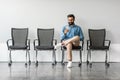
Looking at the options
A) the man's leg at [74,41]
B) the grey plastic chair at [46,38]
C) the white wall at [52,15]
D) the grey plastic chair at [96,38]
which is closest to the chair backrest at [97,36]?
the grey plastic chair at [96,38]

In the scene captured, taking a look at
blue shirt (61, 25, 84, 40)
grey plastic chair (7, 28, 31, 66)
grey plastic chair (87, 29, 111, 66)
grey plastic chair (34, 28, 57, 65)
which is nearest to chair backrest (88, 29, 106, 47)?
grey plastic chair (87, 29, 111, 66)

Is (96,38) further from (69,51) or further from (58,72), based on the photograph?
(58,72)

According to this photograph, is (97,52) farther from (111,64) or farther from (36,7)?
(36,7)

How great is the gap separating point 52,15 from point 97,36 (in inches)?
56.5

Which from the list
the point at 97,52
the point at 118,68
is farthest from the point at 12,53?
the point at 118,68

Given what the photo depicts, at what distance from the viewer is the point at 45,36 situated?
307 inches

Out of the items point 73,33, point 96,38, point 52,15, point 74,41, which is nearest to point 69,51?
point 74,41

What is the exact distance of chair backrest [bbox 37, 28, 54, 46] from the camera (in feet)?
25.5

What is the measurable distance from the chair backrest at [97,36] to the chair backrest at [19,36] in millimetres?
1828

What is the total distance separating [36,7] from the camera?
26.3 feet

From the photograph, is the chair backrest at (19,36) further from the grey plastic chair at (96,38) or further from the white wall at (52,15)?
the grey plastic chair at (96,38)

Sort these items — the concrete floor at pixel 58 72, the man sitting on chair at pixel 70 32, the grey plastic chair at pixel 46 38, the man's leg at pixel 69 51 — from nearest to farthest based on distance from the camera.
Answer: the concrete floor at pixel 58 72, the man's leg at pixel 69 51, the man sitting on chair at pixel 70 32, the grey plastic chair at pixel 46 38

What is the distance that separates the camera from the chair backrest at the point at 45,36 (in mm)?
7773

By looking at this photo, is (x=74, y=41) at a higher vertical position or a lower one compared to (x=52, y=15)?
lower
